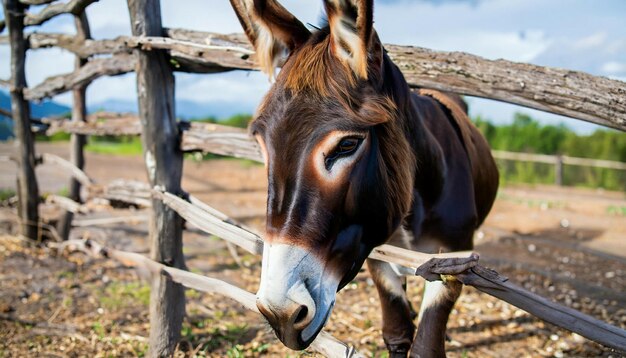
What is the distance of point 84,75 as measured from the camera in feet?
15.1

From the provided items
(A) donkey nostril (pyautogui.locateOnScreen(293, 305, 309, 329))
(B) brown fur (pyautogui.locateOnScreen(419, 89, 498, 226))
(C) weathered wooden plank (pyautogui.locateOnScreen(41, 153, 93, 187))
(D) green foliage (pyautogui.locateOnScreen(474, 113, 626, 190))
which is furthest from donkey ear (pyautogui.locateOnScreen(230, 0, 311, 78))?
(D) green foliage (pyautogui.locateOnScreen(474, 113, 626, 190))

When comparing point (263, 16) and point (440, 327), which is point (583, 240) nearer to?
point (440, 327)

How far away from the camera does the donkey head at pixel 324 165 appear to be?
1.52 m

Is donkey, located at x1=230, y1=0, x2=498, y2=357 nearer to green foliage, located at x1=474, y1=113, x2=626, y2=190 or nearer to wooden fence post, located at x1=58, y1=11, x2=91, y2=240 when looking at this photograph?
wooden fence post, located at x1=58, y1=11, x2=91, y2=240

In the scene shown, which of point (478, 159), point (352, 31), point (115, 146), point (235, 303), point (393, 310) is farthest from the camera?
point (115, 146)

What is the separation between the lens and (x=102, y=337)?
11.8 feet

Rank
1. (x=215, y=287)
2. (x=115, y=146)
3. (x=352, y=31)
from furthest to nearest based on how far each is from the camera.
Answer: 1. (x=115, y=146)
2. (x=215, y=287)
3. (x=352, y=31)

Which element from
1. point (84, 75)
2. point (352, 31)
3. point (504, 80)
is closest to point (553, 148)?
point (84, 75)

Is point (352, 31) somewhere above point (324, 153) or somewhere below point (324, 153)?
above

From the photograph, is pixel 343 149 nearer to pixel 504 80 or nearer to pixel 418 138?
pixel 418 138

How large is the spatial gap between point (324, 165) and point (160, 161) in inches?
81.6

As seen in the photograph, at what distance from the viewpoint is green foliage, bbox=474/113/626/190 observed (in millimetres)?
17219

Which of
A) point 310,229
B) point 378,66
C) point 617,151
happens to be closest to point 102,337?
point 310,229

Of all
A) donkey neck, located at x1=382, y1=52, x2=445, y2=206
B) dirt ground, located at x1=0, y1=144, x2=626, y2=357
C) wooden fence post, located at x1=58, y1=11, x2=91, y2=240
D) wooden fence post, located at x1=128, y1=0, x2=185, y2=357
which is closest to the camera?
donkey neck, located at x1=382, y1=52, x2=445, y2=206
